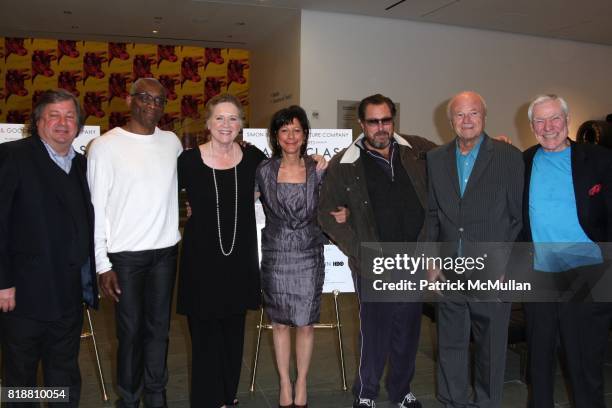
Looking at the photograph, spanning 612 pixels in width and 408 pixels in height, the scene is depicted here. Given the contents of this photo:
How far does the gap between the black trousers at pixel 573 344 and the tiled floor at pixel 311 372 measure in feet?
2.40

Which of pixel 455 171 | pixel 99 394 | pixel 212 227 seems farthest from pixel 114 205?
pixel 455 171

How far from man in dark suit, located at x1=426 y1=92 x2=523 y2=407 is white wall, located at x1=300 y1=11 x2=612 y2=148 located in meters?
5.94

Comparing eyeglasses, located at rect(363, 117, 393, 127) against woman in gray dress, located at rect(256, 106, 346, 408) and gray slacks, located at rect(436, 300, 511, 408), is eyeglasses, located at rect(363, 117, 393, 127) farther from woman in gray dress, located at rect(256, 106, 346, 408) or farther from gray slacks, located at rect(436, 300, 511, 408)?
gray slacks, located at rect(436, 300, 511, 408)

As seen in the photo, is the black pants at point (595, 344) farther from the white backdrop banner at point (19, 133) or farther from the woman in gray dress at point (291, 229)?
the white backdrop banner at point (19, 133)

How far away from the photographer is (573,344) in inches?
99.0

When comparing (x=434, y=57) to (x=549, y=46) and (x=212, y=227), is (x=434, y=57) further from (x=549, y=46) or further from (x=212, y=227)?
(x=212, y=227)

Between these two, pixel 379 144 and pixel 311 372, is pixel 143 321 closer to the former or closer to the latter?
pixel 311 372

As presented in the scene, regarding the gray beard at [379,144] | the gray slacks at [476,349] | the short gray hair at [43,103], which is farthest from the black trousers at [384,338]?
the short gray hair at [43,103]

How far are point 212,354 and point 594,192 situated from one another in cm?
200

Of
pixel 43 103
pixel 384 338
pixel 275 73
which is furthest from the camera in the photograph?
pixel 275 73

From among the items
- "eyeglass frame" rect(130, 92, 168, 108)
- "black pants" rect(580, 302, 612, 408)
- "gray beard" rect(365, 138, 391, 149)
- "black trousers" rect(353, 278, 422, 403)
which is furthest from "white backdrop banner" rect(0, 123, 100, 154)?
"black pants" rect(580, 302, 612, 408)

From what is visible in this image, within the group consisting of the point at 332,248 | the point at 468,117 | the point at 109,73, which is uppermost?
the point at 109,73

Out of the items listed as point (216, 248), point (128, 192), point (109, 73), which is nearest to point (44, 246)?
point (128, 192)

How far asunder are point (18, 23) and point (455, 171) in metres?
8.63
